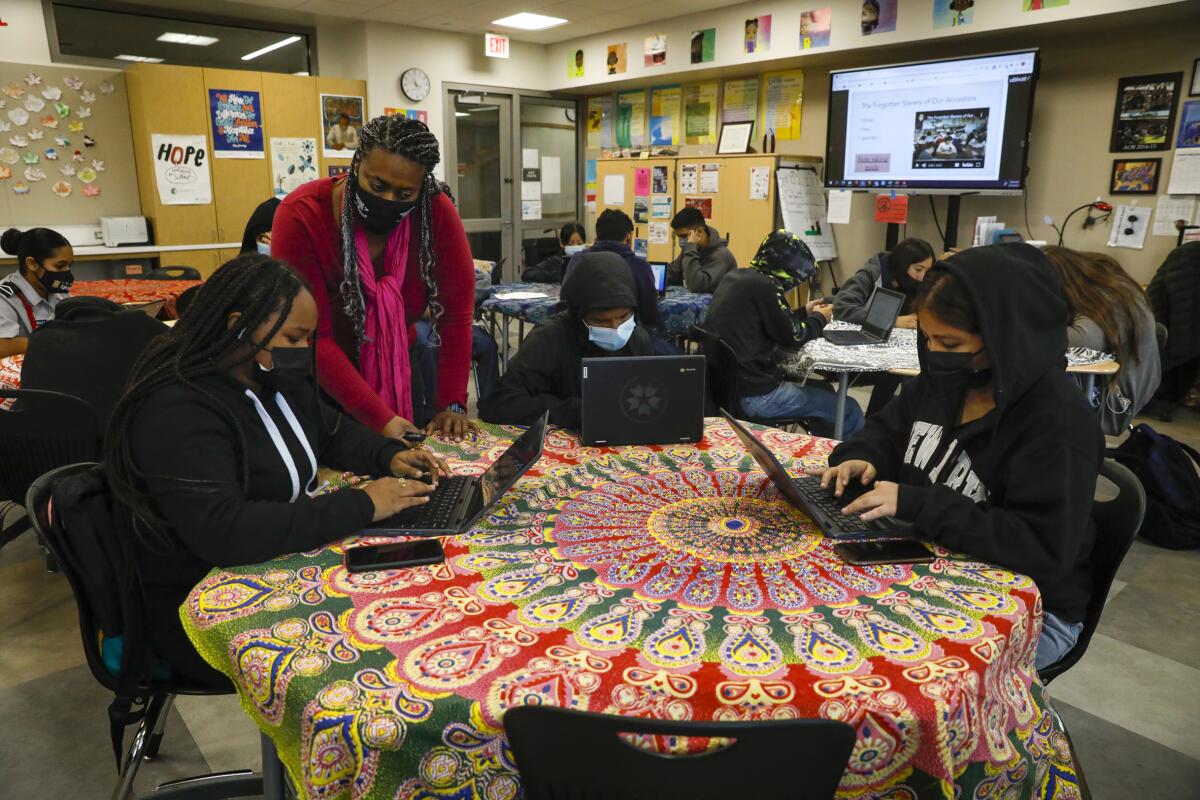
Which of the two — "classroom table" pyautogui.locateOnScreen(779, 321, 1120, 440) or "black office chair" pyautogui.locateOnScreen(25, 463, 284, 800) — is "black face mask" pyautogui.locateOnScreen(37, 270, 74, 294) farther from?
"classroom table" pyautogui.locateOnScreen(779, 321, 1120, 440)

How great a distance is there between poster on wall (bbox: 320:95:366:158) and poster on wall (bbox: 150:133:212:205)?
3.47 feet

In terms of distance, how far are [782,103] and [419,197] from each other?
5588 mm

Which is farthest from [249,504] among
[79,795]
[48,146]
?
[48,146]

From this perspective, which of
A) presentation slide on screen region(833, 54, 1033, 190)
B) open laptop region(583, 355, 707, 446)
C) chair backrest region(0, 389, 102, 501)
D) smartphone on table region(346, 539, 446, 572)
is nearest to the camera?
smartphone on table region(346, 539, 446, 572)

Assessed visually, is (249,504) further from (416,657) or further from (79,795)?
(79,795)

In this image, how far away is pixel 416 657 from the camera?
1.04 metres

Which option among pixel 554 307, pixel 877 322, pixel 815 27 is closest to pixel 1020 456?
pixel 877 322

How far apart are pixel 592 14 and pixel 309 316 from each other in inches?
248

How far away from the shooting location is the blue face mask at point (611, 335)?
92.7 inches

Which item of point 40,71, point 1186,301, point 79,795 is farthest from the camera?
point 40,71

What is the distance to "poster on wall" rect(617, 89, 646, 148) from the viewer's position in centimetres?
→ 810

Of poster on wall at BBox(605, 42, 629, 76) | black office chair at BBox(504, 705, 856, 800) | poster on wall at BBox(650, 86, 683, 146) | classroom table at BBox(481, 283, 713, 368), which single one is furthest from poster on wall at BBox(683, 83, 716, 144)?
black office chair at BBox(504, 705, 856, 800)

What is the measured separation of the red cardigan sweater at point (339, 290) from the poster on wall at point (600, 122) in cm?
665

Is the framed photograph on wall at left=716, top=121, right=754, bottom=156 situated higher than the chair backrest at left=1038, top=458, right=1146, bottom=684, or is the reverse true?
the framed photograph on wall at left=716, top=121, right=754, bottom=156
